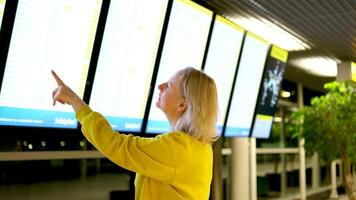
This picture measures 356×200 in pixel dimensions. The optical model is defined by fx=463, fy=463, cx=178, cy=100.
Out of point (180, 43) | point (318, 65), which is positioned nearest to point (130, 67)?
point (180, 43)

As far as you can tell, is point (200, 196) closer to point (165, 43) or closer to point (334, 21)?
point (165, 43)

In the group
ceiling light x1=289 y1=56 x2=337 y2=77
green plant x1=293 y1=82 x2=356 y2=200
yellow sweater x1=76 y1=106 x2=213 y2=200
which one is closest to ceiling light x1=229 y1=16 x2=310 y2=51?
green plant x1=293 y1=82 x2=356 y2=200

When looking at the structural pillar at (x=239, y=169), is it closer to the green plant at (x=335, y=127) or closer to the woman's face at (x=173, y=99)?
the green plant at (x=335, y=127)

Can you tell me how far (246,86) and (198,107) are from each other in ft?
9.75

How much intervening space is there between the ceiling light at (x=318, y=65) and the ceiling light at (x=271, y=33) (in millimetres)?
843

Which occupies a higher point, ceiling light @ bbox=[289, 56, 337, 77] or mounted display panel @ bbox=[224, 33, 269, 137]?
ceiling light @ bbox=[289, 56, 337, 77]

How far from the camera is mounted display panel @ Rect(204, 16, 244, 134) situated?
3.96 metres

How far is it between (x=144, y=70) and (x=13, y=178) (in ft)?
4.18

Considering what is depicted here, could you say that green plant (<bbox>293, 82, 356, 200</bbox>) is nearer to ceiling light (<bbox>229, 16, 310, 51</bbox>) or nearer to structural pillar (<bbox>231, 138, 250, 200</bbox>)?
ceiling light (<bbox>229, 16, 310, 51</bbox>)

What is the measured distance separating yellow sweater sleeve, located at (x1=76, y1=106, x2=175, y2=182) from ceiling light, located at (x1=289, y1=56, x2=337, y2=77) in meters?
5.05

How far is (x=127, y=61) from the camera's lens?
308cm

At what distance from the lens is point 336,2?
3846 millimetres

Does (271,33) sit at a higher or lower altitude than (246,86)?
higher

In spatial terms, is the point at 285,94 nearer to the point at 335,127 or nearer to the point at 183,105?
the point at 335,127
